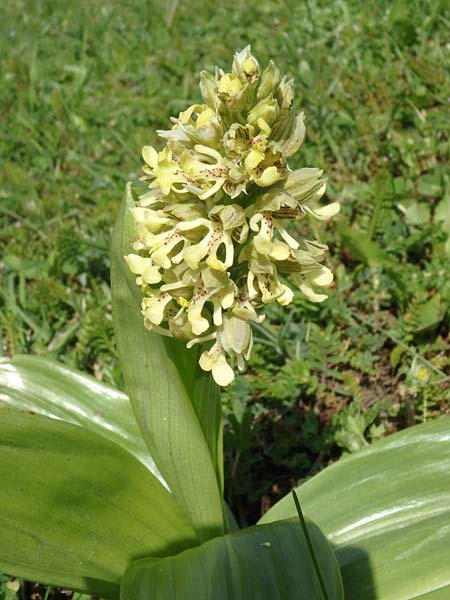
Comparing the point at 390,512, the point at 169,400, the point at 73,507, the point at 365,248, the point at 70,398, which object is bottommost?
the point at 390,512

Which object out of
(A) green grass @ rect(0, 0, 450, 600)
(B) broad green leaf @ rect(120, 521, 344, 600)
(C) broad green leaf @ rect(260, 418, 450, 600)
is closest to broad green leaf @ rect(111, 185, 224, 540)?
(B) broad green leaf @ rect(120, 521, 344, 600)

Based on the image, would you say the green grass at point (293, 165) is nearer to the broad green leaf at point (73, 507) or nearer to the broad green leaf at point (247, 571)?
the broad green leaf at point (73, 507)

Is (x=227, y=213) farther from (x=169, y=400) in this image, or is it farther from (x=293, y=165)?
(x=293, y=165)

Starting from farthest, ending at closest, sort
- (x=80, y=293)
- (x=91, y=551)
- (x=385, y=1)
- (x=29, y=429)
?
(x=385, y=1), (x=80, y=293), (x=91, y=551), (x=29, y=429)

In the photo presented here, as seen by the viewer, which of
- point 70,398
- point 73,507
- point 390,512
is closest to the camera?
point 73,507

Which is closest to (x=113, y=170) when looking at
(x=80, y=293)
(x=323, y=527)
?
(x=80, y=293)

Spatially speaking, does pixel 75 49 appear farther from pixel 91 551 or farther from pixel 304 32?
pixel 91 551

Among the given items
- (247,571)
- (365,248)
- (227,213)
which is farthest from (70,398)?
(365,248)

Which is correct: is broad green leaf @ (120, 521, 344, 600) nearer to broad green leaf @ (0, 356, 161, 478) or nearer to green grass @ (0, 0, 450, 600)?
broad green leaf @ (0, 356, 161, 478)
